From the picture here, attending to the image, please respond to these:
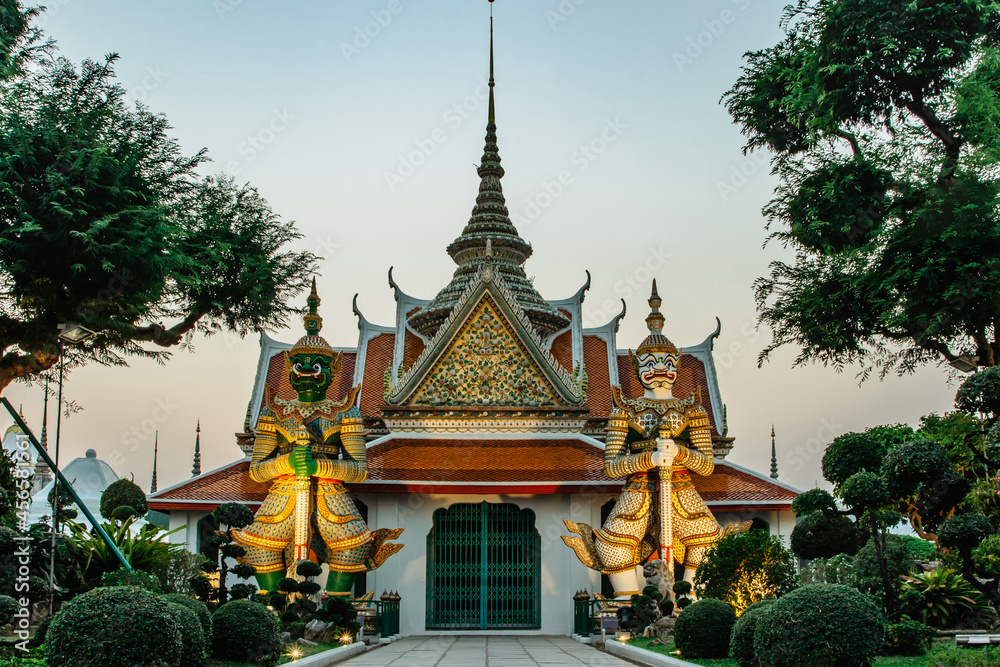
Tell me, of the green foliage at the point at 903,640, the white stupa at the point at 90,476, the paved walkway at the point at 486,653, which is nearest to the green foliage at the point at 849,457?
the green foliage at the point at 903,640

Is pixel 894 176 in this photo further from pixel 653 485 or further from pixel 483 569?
pixel 483 569

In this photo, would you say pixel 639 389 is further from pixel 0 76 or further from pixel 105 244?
pixel 0 76

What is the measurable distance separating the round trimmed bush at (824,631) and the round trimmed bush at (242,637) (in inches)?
185

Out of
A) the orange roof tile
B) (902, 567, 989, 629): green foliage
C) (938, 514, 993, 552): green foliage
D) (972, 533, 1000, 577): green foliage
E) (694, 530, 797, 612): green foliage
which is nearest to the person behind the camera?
(938, 514, 993, 552): green foliage

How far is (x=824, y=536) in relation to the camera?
32.8ft

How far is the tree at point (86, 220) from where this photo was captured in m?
11.6

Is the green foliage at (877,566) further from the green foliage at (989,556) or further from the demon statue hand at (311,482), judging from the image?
the demon statue hand at (311,482)

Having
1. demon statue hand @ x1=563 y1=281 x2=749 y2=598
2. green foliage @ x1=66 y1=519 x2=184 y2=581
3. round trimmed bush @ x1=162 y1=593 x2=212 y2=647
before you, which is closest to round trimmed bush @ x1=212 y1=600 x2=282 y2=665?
round trimmed bush @ x1=162 y1=593 x2=212 y2=647

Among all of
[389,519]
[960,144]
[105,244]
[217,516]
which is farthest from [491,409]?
[960,144]

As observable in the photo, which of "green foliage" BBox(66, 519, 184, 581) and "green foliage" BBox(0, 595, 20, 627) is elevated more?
"green foliage" BBox(66, 519, 184, 581)

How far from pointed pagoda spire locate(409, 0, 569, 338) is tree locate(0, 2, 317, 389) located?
617 cm

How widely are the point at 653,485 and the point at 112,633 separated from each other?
8611 millimetres

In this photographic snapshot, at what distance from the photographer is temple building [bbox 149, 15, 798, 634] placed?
15.5m

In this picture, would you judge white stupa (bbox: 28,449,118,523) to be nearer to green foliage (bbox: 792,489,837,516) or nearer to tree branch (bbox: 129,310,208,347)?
tree branch (bbox: 129,310,208,347)
